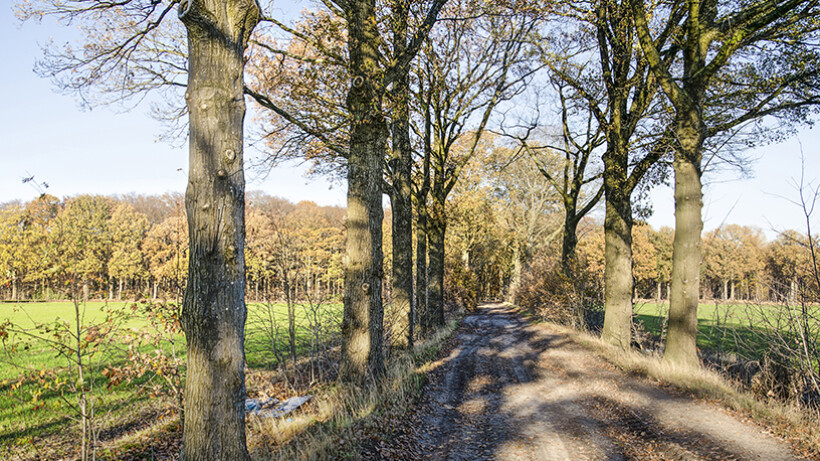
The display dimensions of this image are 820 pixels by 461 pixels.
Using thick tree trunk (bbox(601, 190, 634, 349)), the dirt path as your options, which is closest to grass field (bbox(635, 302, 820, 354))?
the dirt path

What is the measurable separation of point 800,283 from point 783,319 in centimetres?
74

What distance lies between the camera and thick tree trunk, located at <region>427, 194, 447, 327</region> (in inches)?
682

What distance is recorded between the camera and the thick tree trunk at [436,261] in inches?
682

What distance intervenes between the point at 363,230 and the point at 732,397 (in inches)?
267

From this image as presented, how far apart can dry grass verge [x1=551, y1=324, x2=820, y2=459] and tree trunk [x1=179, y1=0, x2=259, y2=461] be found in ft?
21.1

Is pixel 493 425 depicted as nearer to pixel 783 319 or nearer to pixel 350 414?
pixel 350 414

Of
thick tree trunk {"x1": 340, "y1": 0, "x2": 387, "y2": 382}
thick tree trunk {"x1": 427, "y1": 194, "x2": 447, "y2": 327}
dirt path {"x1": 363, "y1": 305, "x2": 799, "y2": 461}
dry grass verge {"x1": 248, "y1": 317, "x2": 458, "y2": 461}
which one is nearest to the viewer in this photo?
dry grass verge {"x1": 248, "y1": 317, "x2": 458, "y2": 461}

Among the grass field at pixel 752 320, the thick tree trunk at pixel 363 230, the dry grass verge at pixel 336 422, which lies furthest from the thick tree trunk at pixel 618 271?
the thick tree trunk at pixel 363 230

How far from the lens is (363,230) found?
7438 millimetres

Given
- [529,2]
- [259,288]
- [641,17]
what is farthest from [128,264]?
[641,17]

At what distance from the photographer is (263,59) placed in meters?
12.1

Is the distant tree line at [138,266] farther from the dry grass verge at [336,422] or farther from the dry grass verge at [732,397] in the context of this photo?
the dry grass verge at [732,397]

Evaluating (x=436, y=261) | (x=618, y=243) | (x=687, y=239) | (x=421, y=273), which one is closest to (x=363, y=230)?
(x=687, y=239)

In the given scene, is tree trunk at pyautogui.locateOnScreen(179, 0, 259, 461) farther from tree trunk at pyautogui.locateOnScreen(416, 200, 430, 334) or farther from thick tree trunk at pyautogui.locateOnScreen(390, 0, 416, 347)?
tree trunk at pyautogui.locateOnScreen(416, 200, 430, 334)
